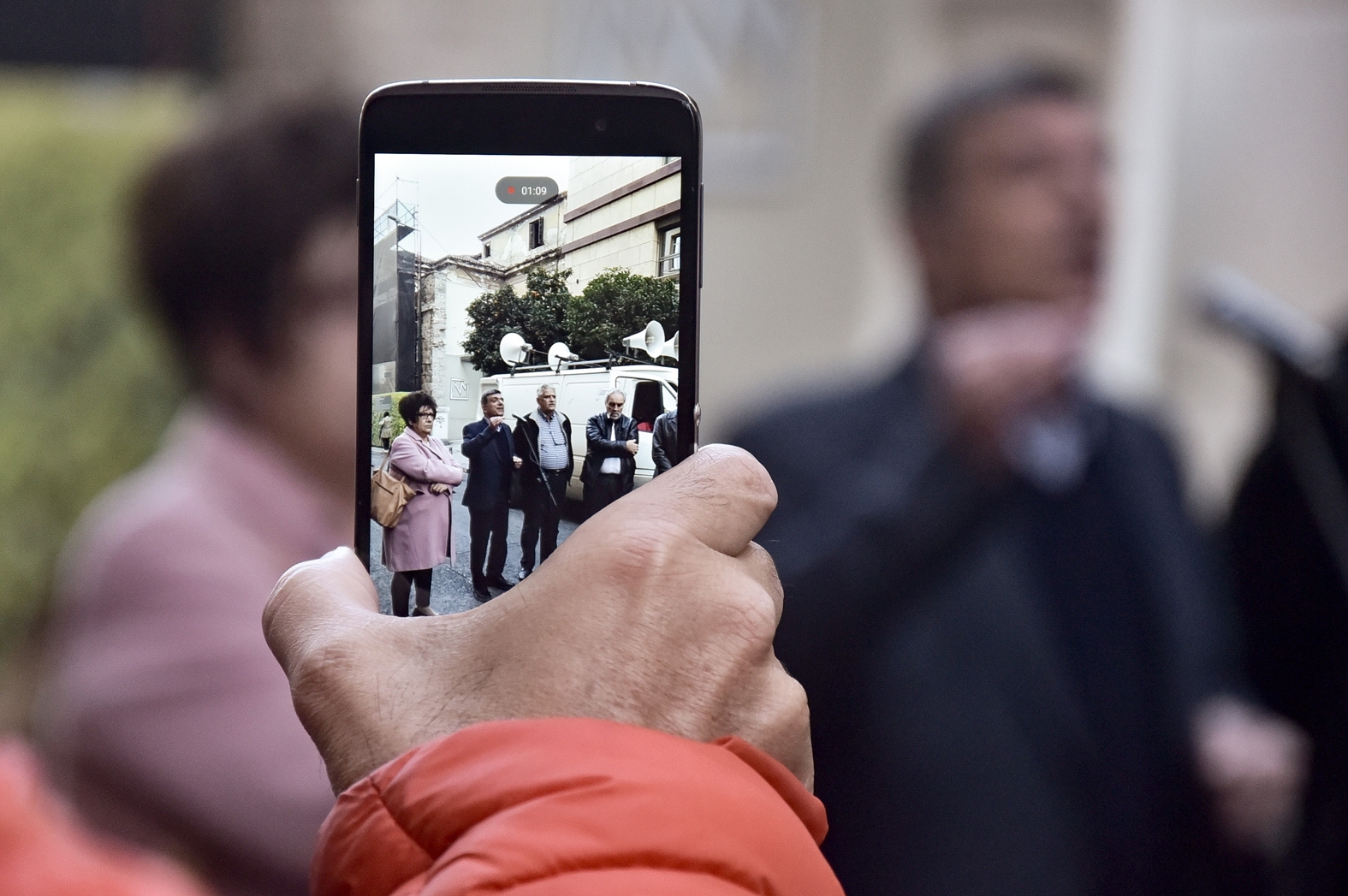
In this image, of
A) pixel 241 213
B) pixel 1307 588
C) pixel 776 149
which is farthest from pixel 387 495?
pixel 776 149

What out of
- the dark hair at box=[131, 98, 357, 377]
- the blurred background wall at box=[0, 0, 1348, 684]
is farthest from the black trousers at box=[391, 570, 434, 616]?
the blurred background wall at box=[0, 0, 1348, 684]

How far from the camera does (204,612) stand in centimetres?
107

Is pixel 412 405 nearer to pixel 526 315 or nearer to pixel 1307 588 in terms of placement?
pixel 526 315

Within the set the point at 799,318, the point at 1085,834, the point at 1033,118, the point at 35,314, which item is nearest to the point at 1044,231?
the point at 1033,118

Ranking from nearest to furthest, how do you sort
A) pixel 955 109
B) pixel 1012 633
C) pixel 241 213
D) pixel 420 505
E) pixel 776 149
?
pixel 420 505 → pixel 241 213 → pixel 1012 633 → pixel 955 109 → pixel 776 149

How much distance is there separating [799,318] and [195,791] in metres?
2.19

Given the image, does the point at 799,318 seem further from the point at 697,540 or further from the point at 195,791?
the point at 697,540

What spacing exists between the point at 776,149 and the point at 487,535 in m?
2.76

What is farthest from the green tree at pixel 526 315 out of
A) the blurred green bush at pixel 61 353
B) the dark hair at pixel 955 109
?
the blurred green bush at pixel 61 353

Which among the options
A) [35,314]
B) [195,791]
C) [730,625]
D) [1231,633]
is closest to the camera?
[730,625]

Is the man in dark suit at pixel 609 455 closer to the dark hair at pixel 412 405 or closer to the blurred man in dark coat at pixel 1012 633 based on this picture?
the dark hair at pixel 412 405

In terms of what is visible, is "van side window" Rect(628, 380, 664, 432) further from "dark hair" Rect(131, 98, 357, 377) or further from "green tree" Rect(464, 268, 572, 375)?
"dark hair" Rect(131, 98, 357, 377)

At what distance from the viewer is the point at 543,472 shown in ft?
1.24

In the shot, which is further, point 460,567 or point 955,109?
point 955,109
